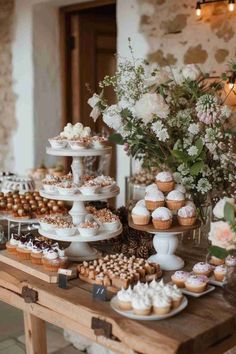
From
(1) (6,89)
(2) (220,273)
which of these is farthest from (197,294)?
(1) (6,89)

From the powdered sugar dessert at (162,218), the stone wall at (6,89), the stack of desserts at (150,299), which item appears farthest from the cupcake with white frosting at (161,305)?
the stone wall at (6,89)

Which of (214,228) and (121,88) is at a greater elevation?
(121,88)

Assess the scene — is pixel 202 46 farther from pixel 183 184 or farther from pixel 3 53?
pixel 3 53

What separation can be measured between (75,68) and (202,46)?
162cm

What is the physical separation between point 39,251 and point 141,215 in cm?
39

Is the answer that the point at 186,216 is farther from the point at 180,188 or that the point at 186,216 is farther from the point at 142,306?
the point at 142,306

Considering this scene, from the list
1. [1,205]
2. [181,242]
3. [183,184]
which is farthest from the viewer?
[1,205]

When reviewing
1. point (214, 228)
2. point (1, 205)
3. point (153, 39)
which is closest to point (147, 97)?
point (214, 228)

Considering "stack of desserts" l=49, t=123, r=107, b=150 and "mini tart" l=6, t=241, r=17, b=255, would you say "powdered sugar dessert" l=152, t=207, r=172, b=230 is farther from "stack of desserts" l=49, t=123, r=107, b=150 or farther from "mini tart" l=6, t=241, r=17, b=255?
"mini tart" l=6, t=241, r=17, b=255

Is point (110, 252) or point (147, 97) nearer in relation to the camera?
point (147, 97)

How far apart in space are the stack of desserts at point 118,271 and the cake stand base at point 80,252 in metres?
0.10

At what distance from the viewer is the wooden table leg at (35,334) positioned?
2113 millimetres

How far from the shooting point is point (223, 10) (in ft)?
10.1

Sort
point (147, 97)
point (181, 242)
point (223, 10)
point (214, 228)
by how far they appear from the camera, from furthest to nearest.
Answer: point (223, 10) < point (181, 242) < point (147, 97) < point (214, 228)
